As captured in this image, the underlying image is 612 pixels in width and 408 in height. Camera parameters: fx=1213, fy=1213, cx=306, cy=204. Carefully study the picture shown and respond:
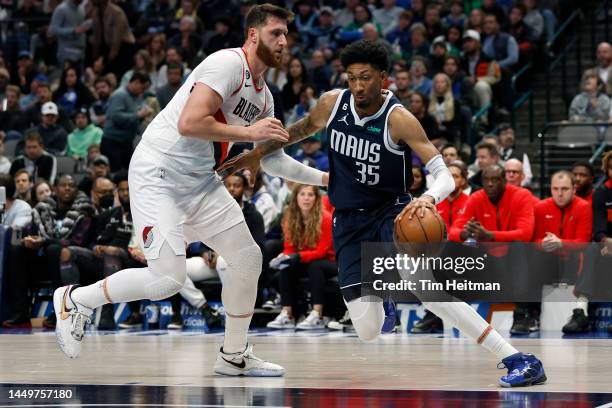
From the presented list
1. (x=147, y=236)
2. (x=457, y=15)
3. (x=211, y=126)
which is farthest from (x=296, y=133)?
(x=457, y=15)

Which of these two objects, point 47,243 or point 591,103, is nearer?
point 47,243

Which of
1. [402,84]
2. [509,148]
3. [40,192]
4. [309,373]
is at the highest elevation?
[402,84]

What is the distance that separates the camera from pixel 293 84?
16734 mm

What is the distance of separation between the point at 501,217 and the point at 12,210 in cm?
544

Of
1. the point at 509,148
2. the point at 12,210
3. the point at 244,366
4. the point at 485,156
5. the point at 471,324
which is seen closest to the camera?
the point at 471,324

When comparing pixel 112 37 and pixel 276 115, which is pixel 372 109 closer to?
pixel 276 115

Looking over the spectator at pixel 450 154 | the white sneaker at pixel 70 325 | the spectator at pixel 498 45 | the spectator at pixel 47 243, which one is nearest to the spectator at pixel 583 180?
the spectator at pixel 450 154

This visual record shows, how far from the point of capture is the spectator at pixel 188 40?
1855cm

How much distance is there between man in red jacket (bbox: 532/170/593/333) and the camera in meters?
11.5

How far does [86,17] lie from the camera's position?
66.5 ft

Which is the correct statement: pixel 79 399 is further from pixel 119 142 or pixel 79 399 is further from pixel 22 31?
pixel 22 31

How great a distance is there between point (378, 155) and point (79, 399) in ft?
7.57

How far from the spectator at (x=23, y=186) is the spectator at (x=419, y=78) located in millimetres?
5015

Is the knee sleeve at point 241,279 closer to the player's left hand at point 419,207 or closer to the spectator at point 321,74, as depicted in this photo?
the player's left hand at point 419,207
